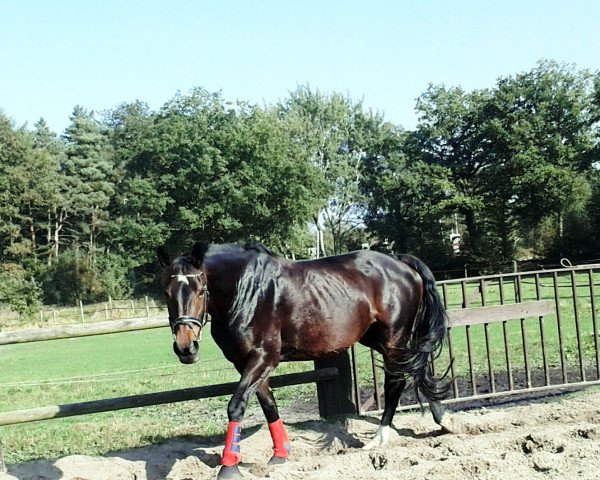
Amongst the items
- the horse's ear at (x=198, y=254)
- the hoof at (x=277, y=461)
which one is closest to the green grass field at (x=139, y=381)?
the hoof at (x=277, y=461)

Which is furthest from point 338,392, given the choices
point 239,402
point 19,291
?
point 19,291

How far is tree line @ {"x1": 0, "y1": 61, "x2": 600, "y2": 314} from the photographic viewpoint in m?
49.4

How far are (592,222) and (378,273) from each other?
146ft

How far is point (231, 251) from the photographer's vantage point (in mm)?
5715

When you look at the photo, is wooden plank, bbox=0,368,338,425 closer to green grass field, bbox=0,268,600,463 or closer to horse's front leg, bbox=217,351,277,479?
green grass field, bbox=0,268,600,463

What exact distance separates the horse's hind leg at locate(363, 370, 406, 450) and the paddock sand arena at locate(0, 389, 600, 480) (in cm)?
13

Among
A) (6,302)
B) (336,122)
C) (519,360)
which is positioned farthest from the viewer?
(336,122)

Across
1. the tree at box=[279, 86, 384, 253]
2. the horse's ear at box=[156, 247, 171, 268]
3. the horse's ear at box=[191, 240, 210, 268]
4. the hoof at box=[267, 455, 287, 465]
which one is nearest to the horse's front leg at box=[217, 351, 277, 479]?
the hoof at box=[267, 455, 287, 465]

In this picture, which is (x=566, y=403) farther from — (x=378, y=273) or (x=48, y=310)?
(x=48, y=310)

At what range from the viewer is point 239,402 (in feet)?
17.0

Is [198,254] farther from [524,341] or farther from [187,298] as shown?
[524,341]

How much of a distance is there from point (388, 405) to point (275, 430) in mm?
1242

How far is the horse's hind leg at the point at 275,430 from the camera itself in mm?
5574

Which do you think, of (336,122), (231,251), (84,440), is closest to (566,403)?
(231,251)
